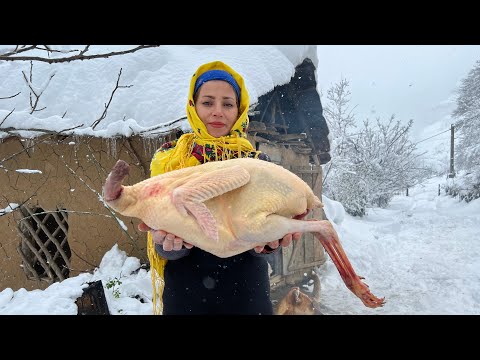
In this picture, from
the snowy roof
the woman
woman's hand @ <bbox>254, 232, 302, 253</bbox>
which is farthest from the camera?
the snowy roof

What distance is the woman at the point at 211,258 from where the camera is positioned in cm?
112

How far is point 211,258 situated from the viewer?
116 cm

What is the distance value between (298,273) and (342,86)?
1091cm

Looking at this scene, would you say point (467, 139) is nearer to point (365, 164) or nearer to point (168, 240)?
point (365, 164)

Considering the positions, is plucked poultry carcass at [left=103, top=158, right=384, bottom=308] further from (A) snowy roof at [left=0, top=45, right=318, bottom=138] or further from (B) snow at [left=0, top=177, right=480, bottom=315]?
Answer: (A) snowy roof at [left=0, top=45, right=318, bottom=138]

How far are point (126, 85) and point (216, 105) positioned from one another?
6.84 feet

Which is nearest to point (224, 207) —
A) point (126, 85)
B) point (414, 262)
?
point (126, 85)

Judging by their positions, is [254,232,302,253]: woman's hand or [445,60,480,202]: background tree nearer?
[254,232,302,253]: woman's hand

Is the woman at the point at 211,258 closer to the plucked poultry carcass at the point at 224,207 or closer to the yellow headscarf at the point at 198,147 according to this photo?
the yellow headscarf at the point at 198,147

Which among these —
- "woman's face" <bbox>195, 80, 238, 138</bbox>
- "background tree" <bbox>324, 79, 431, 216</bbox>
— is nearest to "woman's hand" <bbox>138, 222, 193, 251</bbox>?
"woman's face" <bbox>195, 80, 238, 138</bbox>

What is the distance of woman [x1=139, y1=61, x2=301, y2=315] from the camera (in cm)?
112

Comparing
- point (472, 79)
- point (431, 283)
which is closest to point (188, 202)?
point (431, 283)

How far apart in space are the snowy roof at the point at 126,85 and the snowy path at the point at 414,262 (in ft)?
12.2

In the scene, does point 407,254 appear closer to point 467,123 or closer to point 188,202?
point 188,202
